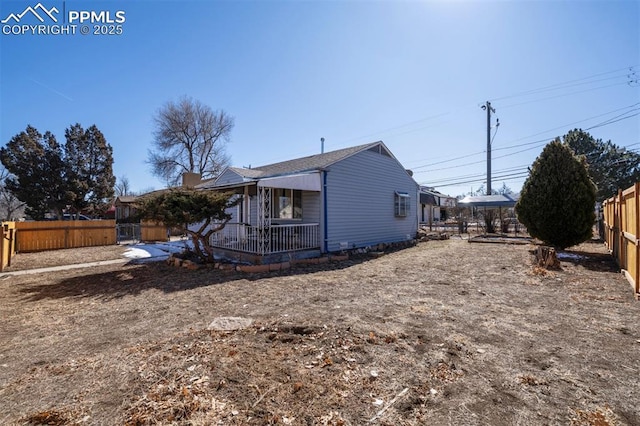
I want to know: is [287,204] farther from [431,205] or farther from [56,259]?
[431,205]

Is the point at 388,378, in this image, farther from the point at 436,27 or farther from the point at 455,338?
the point at 436,27

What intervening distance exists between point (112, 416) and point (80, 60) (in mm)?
11032

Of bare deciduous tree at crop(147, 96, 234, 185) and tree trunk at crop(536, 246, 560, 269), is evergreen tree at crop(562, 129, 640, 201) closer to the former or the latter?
tree trunk at crop(536, 246, 560, 269)

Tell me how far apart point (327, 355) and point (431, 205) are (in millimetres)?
26293

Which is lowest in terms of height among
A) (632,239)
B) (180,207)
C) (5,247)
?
(5,247)

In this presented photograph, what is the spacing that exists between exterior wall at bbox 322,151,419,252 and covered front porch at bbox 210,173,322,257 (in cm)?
71

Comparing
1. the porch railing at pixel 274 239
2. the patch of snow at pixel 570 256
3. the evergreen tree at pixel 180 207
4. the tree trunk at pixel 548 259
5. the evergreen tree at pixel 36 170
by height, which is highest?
the evergreen tree at pixel 36 170

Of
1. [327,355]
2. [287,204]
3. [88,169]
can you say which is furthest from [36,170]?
[327,355]

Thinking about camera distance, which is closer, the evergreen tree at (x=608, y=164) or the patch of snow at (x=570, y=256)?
the patch of snow at (x=570, y=256)

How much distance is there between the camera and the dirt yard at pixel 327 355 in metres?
2.22

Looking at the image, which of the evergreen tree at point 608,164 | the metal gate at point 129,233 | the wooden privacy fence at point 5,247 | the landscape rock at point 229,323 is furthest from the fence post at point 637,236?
the evergreen tree at point 608,164

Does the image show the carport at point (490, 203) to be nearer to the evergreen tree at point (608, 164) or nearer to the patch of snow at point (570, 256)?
the patch of snow at point (570, 256)

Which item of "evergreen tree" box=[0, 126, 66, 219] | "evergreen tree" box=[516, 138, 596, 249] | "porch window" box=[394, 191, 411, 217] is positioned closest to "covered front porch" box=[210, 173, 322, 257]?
"porch window" box=[394, 191, 411, 217]

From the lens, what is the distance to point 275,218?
35.1ft
